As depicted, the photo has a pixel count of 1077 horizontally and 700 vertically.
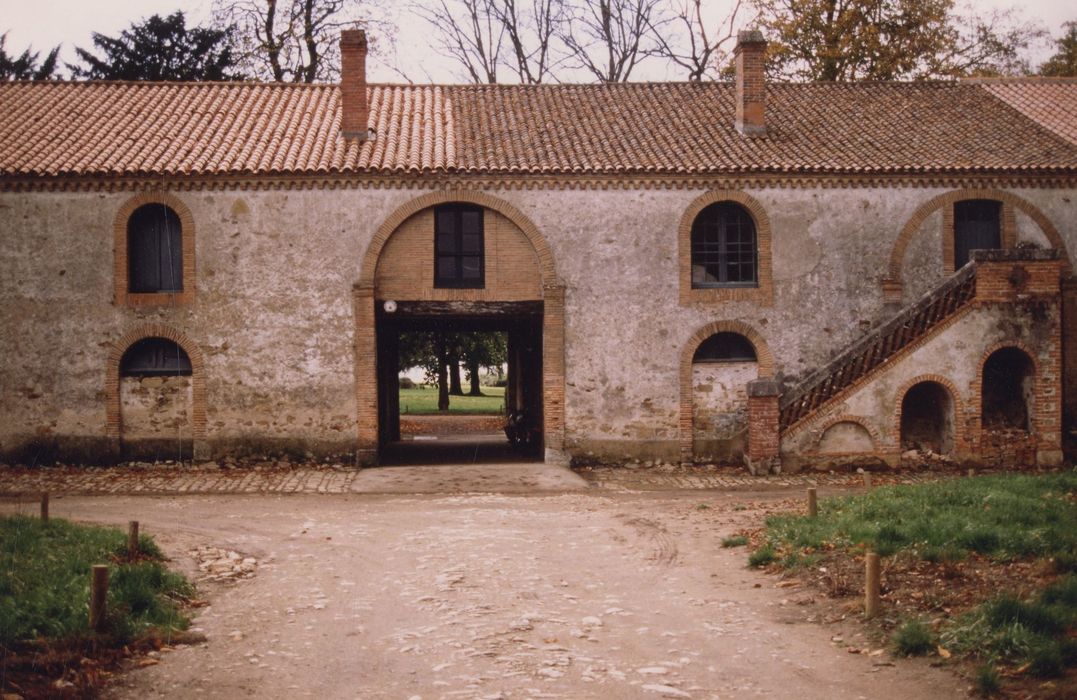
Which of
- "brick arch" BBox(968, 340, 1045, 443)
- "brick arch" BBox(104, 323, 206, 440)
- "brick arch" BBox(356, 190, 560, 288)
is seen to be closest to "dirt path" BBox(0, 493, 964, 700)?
"brick arch" BBox(104, 323, 206, 440)

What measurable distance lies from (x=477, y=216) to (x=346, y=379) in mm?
4582


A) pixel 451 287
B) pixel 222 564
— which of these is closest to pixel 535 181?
pixel 451 287

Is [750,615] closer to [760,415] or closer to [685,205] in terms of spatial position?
[760,415]

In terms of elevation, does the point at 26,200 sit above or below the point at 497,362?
above

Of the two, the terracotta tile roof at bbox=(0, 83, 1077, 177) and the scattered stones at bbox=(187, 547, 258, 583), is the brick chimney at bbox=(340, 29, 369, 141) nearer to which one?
the terracotta tile roof at bbox=(0, 83, 1077, 177)

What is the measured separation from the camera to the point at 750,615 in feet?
29.1

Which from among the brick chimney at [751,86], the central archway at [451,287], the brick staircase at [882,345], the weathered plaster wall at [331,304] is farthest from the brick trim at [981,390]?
the central archway at [451,287]

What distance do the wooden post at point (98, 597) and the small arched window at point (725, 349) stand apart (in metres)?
15.2

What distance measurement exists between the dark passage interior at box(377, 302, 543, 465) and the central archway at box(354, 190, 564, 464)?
9cm

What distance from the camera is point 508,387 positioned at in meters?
31.6

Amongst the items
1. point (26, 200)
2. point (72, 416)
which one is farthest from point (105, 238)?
point (72, 416)

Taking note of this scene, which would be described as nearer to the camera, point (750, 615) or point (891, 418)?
point (750, 615)

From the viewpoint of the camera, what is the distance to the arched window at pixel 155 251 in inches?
806

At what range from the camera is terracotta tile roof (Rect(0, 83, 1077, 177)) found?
20.6 m
